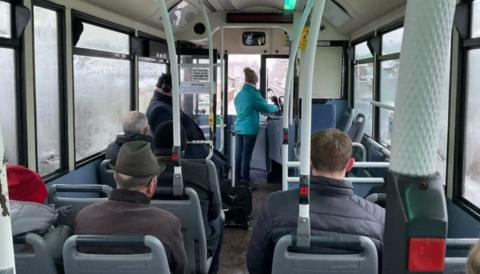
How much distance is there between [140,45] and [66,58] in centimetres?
200

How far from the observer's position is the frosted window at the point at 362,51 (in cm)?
650

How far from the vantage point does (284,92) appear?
15.7ft

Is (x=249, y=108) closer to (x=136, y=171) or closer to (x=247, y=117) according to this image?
(x=247, y=117)

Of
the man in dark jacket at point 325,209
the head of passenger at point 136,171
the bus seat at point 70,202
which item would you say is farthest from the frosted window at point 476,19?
the bus seat at point 70,202

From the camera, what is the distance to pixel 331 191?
1981mm

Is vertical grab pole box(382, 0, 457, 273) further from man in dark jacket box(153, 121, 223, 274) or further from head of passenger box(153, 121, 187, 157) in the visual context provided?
head of passenger box(153, 121, 187, 157)

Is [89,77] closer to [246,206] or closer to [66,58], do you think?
[66,58]

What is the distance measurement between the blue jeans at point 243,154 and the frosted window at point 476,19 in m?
3.86

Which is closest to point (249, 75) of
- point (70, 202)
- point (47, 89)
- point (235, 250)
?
point (235, 250)

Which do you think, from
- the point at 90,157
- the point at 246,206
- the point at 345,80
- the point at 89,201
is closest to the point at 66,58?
the point at 90,157

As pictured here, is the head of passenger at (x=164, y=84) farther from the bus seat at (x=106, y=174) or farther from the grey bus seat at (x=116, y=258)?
the grey bus seat at (x=116, y=258)

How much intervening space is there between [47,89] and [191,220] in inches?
63.1

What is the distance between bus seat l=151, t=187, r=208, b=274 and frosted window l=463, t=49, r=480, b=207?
1461mm

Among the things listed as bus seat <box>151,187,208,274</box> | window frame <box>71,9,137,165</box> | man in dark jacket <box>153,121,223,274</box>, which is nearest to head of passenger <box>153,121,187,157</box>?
man in dark jacket <box>153,121,223,274</box>
